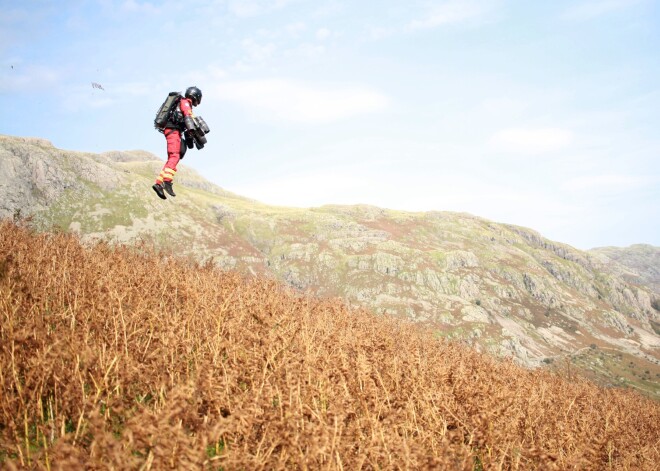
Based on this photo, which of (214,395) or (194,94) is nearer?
(214,395)

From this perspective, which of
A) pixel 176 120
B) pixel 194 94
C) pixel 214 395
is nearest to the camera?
pixel 214 395

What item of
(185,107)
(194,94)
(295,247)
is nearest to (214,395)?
(185,107)

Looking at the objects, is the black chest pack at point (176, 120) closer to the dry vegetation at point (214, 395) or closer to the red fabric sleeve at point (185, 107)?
the red fabric sleeve at point (185, 107)

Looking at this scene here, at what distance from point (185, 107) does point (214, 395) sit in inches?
341

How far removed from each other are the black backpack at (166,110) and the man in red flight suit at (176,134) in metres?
0.10

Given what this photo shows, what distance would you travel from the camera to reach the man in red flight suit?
33.6 feet

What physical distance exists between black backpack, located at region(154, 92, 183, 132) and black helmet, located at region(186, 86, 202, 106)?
264 mm

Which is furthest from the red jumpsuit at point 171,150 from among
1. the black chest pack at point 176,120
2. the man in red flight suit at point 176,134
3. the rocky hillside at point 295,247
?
the rocky hillside at point 295,247

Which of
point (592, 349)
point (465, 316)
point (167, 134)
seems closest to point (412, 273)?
point (465, 316)

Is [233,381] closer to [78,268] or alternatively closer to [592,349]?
[78,268]

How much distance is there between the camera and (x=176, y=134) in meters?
10.5

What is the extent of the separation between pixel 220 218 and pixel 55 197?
73.1 meters

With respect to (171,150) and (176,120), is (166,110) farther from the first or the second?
(171,150)

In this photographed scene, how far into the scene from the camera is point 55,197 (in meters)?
91.5
